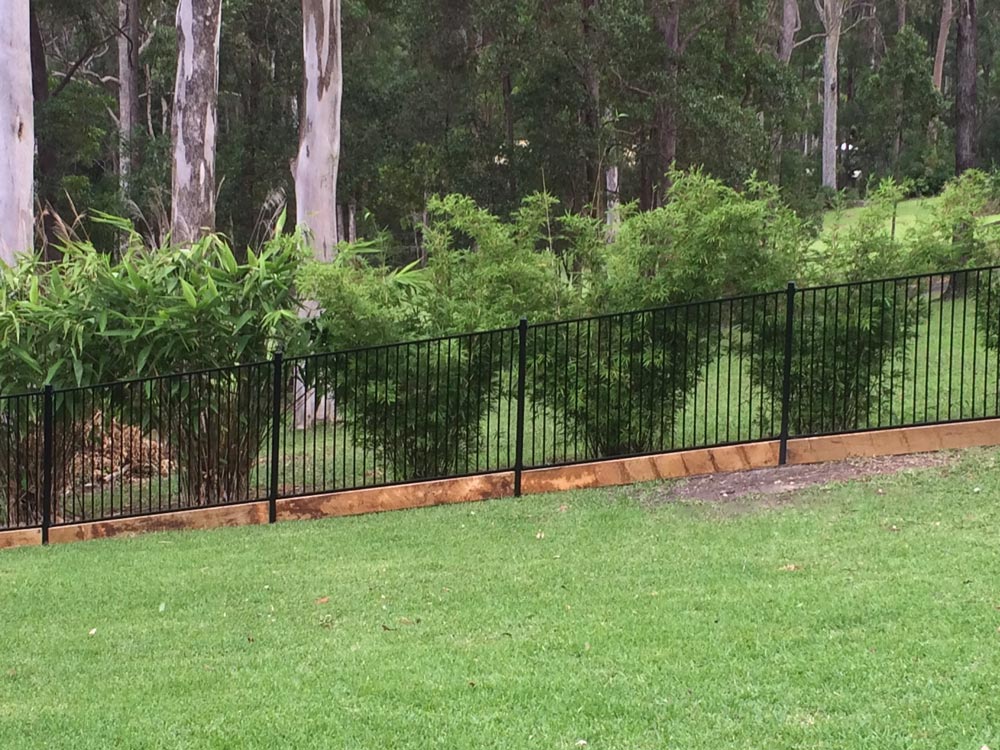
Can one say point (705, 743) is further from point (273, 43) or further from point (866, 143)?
point (866, 143)

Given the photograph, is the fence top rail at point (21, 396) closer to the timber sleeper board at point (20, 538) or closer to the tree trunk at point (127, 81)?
the timber sleeper board at point (20, 538)

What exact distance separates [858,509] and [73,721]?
541 centimetres

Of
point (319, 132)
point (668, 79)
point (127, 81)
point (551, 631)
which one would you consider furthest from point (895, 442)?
point (127, 81)

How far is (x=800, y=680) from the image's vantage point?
4469 millimetres

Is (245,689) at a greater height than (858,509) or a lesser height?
lesser

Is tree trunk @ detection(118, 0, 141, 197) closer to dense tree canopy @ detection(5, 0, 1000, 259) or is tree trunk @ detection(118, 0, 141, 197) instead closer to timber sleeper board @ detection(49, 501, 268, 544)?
dense tree canopy @ detection(5, 0, 1000, 259)

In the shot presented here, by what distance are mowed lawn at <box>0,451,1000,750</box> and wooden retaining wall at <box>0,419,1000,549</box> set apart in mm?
560

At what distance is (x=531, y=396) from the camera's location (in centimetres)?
989

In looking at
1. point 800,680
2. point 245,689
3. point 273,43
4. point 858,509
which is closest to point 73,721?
point 245,689

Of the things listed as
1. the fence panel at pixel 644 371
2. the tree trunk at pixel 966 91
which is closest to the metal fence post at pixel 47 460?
the fence panel at pixel 644 371

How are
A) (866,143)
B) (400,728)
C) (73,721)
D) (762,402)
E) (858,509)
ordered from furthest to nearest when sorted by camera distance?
(866,143) → (762,402) → (858,509) → (73,721) → (400,728)

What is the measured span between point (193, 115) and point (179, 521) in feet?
29.2

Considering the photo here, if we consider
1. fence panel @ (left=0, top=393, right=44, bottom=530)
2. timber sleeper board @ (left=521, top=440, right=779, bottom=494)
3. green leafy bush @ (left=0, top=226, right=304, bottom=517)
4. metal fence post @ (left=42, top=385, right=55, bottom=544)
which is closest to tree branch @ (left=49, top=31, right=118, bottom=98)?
green leafy bush @ (left=0, top=226, right=304, bottom=517)

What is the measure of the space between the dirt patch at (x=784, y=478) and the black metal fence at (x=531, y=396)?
40 cm
